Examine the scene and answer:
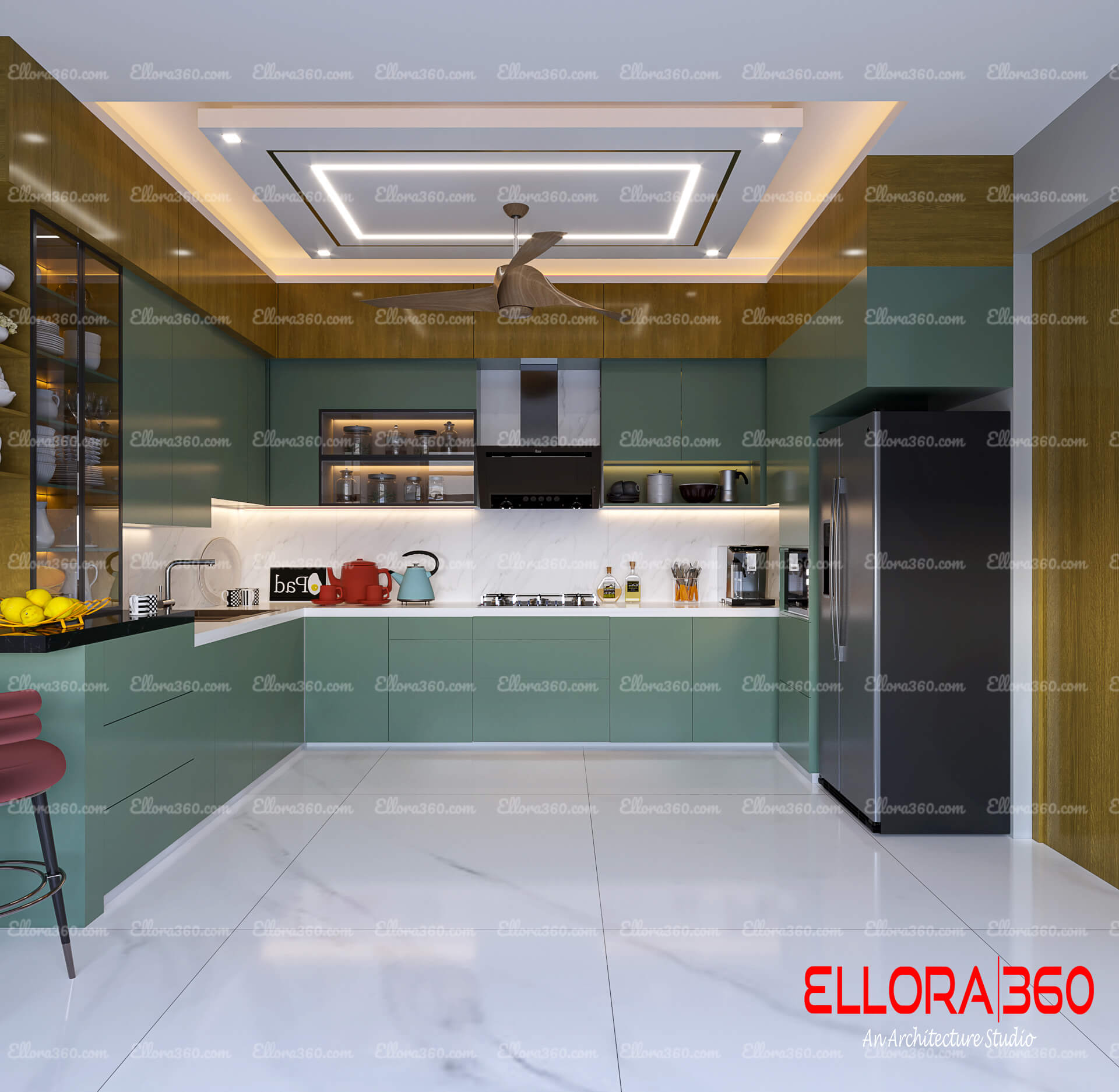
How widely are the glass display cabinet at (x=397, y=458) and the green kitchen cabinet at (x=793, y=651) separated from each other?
2037 millimetres

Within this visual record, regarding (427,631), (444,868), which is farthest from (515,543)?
(444,868)

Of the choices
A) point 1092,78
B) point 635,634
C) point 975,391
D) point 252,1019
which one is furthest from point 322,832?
point 1092,78

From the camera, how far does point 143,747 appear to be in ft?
9.37

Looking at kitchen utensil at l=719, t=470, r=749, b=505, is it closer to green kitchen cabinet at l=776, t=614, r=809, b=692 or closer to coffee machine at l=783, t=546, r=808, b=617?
coffee machine at l=783, t=546, r=808, b=617

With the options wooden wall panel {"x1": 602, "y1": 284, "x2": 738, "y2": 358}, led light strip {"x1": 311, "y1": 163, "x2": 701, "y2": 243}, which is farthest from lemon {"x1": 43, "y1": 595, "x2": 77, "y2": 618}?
wooden wall panel {"x1": 602, "y1": 284, "x2": 738, "y2": 358}

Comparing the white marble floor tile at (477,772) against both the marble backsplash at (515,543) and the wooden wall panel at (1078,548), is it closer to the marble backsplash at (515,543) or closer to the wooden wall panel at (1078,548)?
the marble backsplash at (515,543)

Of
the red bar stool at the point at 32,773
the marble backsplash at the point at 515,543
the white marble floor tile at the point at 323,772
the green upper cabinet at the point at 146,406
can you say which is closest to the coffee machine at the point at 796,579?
the marble backsplash at the point at 515,543

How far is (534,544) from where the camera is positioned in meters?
5.35

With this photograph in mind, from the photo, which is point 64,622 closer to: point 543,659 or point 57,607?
point 57,607

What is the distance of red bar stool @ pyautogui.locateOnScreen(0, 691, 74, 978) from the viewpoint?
2.09 metres

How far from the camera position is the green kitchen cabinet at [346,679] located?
15.6 feet

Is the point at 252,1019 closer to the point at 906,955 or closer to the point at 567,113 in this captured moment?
the point at 906,955

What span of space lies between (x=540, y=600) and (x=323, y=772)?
5.43 feet

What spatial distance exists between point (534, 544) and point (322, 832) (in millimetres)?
2442
